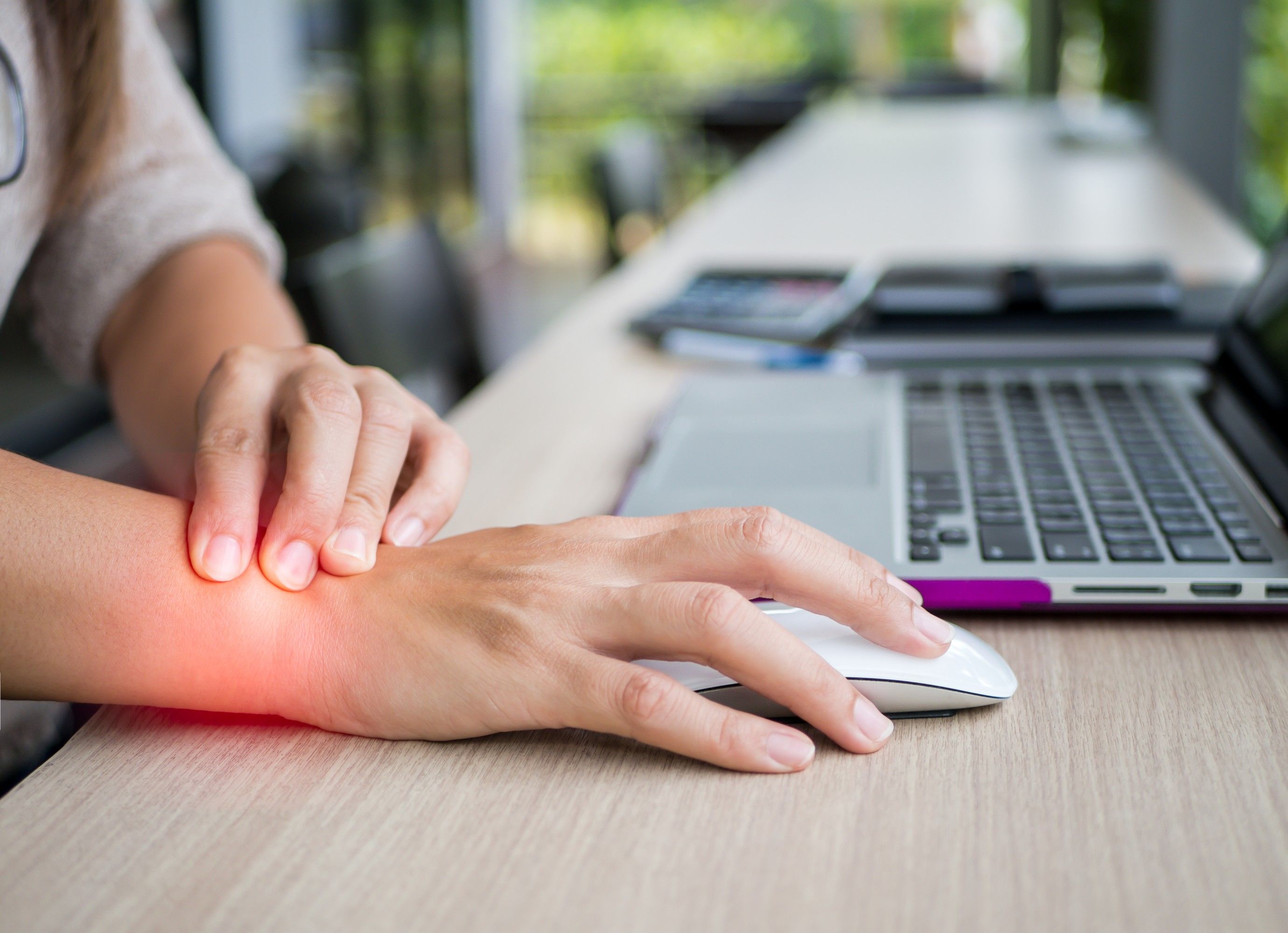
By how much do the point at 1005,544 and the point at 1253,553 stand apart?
0.39 ft

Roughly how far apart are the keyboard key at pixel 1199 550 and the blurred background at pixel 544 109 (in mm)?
868

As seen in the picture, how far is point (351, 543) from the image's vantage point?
0.51m

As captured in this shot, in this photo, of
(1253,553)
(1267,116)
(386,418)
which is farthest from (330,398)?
(1267,116)

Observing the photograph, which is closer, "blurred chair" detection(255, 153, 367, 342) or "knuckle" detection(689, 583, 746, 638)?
"knuckle" detection(689, 583, 746, 638)

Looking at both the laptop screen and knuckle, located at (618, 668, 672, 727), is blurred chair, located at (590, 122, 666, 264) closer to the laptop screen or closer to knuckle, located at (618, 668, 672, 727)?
the laptop screen

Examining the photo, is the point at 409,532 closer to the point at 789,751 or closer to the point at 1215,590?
the point at 789,751

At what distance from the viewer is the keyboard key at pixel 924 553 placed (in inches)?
22.6

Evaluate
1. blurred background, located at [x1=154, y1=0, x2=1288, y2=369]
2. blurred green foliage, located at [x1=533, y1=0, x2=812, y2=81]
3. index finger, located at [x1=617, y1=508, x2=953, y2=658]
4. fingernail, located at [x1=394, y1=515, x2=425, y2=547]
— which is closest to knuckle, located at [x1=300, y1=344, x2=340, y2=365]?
fingernail, located at [x1=394, y1=515, x2=425, y2=547]

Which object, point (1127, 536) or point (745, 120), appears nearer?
point (1127, 536)

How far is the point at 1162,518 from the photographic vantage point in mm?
596

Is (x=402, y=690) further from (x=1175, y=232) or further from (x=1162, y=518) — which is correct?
(x=1175, y=232)

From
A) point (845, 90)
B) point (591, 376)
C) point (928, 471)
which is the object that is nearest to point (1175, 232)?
point (591, 376)

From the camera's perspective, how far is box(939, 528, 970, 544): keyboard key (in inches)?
23.1

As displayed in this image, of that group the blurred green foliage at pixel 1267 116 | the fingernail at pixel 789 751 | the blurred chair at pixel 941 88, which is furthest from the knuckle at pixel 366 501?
the blurred chair at pixel 941 88
